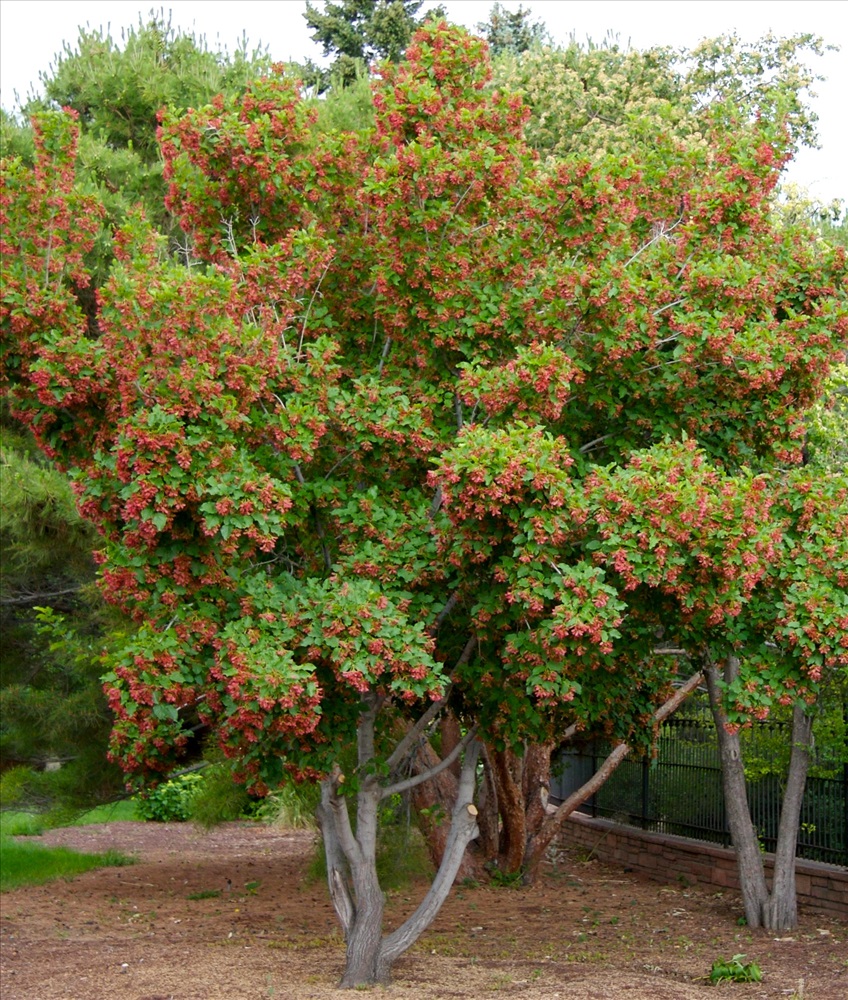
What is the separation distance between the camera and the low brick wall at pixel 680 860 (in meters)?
10.3

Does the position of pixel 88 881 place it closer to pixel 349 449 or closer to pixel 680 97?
pixel 349 449

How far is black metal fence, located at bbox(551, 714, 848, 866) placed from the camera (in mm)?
10570

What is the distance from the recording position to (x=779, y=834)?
1001 centimetres

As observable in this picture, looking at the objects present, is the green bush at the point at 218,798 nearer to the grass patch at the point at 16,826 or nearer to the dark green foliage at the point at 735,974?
the dark green foliage at the point at 735,974

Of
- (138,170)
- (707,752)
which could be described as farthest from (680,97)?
(707,752)

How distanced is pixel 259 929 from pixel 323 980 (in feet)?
8.14

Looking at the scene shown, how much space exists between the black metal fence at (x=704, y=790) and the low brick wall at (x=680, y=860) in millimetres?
158

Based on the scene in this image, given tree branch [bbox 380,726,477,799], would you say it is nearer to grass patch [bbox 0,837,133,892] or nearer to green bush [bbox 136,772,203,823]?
grass patch [bbox 0,837,133,892]

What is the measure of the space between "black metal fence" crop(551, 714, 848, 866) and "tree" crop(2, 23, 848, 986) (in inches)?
126

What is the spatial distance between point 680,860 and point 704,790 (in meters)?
0.77

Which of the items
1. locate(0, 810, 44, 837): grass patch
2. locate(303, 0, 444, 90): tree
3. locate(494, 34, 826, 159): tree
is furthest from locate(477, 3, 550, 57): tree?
locate(0, 810, 44, 837): grass patch

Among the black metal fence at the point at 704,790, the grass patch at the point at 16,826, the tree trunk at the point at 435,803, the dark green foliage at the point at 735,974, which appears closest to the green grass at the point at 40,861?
the grass patch at the point at 16,826

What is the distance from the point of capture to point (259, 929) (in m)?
10.6

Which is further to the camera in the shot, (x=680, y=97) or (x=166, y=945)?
(x=680, y=97)
